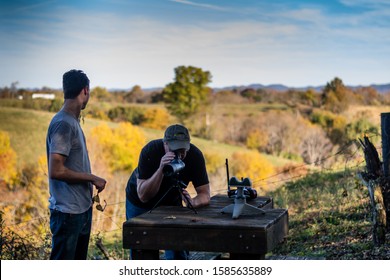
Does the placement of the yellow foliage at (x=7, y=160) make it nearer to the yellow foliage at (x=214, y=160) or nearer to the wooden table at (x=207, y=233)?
the yellow foliage at (x=214, y=160)

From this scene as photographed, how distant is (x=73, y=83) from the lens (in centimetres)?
360

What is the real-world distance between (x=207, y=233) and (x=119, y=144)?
4962 cm

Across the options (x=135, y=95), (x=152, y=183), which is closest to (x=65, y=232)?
(x=152, y=183)

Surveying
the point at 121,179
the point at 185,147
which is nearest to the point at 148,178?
the point at 185,147

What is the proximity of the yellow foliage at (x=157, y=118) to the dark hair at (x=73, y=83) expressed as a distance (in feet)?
188

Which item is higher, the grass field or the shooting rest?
the shooting rest

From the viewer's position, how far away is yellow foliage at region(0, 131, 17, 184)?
42.6 m

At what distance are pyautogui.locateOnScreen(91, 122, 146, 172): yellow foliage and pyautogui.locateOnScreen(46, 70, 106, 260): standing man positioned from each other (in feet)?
149

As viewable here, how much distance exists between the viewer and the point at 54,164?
11.5ft

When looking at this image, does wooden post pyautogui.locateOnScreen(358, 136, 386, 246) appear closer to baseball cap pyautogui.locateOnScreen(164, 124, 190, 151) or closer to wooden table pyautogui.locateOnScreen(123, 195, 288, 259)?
wooden table pyautogui.locateOnScreen(123, 195, 288, 259)

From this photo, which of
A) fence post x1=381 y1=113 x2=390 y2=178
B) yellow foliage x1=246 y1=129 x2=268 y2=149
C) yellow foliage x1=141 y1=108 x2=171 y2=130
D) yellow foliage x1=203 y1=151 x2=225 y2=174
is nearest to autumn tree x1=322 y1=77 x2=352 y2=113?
yellow foliage x1=246 y1=129 x2=268 y2=149

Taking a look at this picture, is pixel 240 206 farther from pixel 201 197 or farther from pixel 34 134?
pixel 34 134

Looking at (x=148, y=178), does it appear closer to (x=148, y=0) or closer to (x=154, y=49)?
(x=148, y=0)

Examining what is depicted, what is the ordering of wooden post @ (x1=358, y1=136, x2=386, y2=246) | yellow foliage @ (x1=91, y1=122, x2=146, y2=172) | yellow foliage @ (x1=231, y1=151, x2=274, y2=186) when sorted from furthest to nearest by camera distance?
yellow foliage @ (x1=91, y1=122, x2=146, y2=172) → yellow foliage @ (x1=231, y1=151, x2=274, y2=186) → wooden post @ (x1=358, y1=136, x2=386, y2=246)
